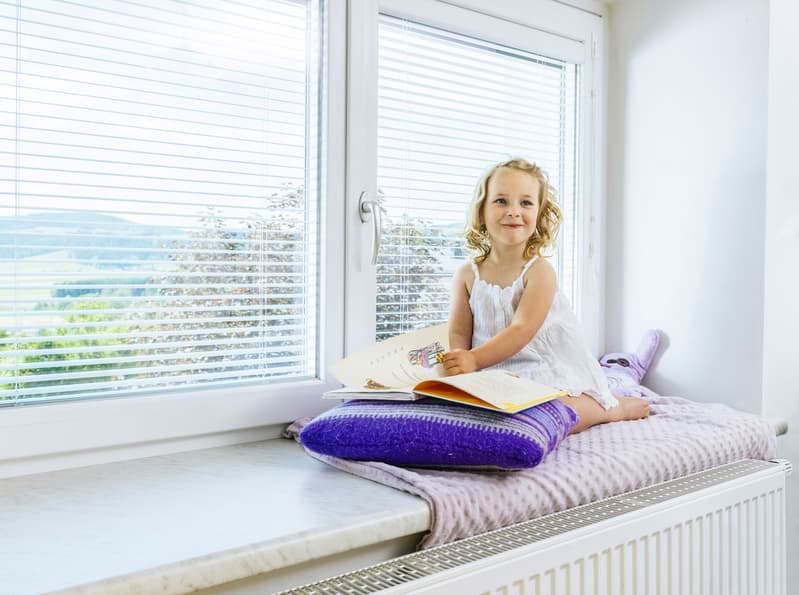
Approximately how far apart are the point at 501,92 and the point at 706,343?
766 millimetres

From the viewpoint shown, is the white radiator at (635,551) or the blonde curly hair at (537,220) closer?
the white radiator at (635,551)

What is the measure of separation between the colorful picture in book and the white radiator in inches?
14.5

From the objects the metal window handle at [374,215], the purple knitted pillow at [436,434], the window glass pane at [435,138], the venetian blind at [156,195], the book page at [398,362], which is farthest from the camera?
the window glass pane at [435,138]

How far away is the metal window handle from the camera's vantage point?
1.41 meters

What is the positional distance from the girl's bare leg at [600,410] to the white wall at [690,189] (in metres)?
0.34

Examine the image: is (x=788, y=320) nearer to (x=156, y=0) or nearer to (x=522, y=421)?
(x=522, y=421)

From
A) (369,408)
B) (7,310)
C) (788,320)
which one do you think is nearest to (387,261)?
(369,408)

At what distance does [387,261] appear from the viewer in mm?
1533

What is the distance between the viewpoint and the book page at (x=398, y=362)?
47.2 inches

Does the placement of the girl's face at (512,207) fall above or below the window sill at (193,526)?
above

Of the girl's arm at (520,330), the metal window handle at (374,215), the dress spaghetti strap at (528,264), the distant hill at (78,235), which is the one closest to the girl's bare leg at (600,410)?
the girl's arm at (520,330)

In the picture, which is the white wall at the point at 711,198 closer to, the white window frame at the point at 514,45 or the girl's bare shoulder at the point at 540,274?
the white window frame at the point at 514,45

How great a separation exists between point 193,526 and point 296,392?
0.51 m

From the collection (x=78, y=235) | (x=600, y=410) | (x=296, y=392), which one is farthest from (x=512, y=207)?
(x=78, y=235)
